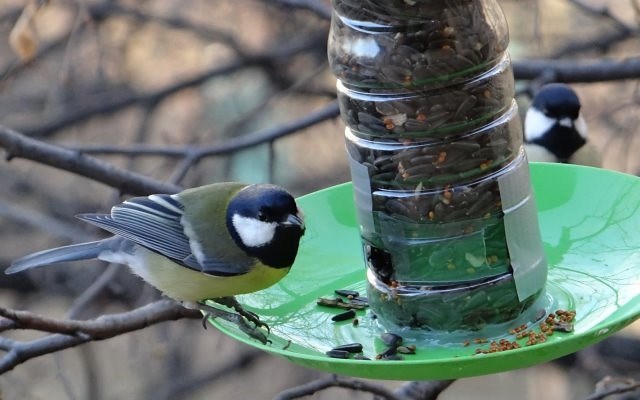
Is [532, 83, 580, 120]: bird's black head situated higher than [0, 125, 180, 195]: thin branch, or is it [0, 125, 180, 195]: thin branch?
[0, 125, 180, 195]: thin branch

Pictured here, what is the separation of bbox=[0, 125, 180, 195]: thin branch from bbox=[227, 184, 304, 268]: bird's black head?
2.15 ft

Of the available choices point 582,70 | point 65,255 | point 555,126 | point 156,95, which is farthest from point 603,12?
point 65,255

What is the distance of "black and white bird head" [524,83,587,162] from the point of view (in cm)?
441

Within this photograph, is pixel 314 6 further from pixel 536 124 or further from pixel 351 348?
pixel 351 348

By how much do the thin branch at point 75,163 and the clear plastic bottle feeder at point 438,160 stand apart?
1.12 meters

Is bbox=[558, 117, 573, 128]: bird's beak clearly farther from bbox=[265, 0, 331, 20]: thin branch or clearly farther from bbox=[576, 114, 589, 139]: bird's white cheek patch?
bbox=[265, 0, 331, 20]: thin branch

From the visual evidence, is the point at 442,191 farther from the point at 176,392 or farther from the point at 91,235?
the point at 176,392

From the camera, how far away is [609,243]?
243 centimetres

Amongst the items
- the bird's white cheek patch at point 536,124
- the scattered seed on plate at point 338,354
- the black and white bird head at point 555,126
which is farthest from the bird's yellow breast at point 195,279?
the bird's white cheek patch at point 536,124

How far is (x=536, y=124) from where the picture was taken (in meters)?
4.57

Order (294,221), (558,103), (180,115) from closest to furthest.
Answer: (294,221) < (558,103) < (180,115)

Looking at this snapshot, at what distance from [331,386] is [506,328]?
0.58 meters

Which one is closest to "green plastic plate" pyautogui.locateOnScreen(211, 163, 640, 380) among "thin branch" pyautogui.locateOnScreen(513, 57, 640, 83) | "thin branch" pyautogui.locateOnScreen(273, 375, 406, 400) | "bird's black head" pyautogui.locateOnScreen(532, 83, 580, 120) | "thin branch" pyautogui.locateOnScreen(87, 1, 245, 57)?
"thin branch" pyautogui.locateOnScreen(273, 375, 406, 400)

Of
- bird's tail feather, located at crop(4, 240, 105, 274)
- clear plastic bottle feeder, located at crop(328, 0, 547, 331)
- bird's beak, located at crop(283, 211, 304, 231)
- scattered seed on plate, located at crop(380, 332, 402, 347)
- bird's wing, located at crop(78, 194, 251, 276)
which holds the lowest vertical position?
bird's tail feather, located at crop(4, 240, 105, 274)
